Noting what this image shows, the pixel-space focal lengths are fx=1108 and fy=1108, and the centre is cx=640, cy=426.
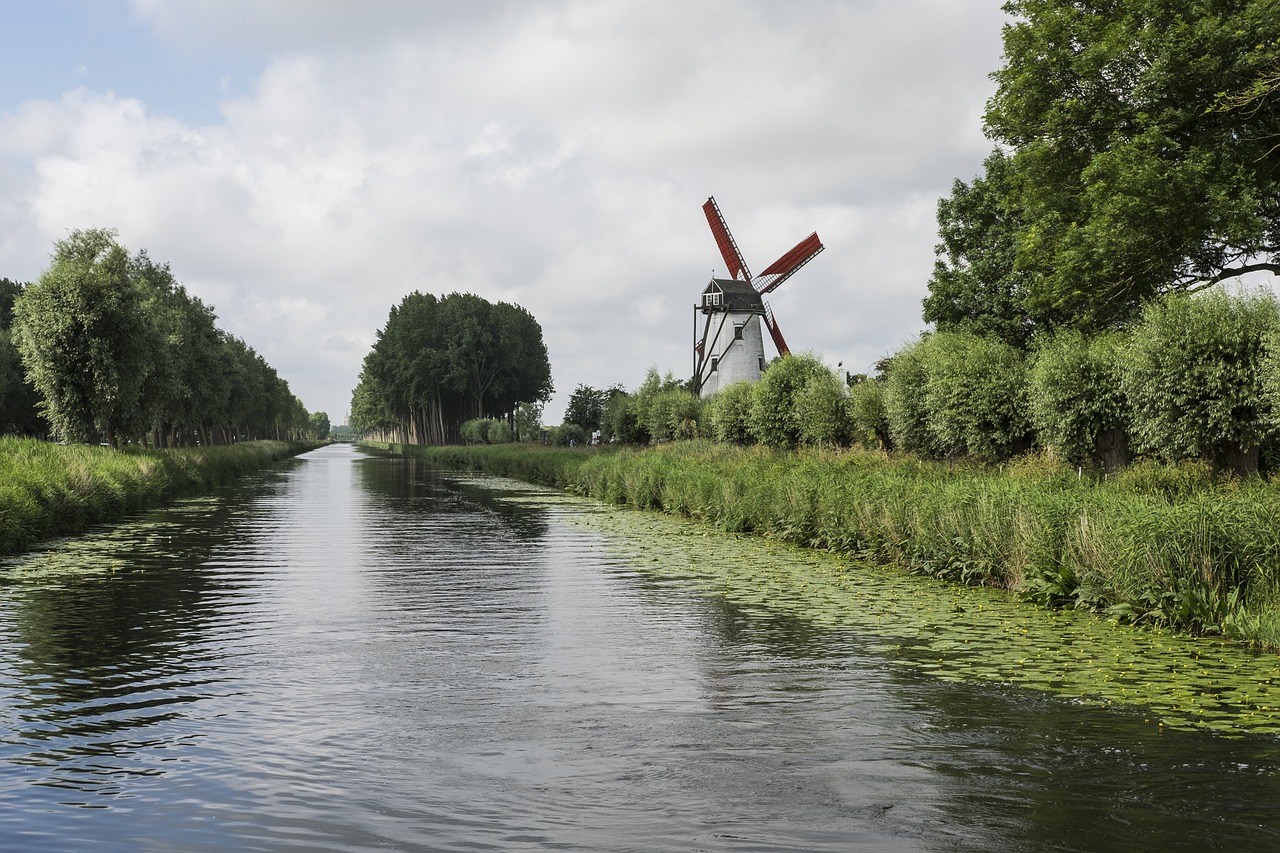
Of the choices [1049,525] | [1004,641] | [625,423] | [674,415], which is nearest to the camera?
[1004,641]

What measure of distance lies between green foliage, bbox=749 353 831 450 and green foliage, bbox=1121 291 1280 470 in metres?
19.6

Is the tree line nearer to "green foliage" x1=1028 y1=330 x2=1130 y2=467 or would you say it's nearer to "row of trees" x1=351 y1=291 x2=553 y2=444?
"green foliage" x1=1028 y1=330 x2=1130 y2=467

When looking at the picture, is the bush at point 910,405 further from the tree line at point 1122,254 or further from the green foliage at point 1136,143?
the green foliage at point 1136,143

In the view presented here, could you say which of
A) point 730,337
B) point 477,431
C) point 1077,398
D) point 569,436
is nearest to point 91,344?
point 1077,398

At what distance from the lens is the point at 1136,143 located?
30453mm

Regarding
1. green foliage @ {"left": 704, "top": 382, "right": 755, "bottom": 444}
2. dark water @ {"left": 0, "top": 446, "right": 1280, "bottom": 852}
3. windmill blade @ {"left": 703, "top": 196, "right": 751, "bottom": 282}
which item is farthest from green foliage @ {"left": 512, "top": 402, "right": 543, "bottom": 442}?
dark water @ {"left": 0, "top": 446, "right": 1280, "bottom": 852}

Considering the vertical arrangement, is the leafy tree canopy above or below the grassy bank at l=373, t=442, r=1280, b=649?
above

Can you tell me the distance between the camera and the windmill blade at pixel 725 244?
262 ft

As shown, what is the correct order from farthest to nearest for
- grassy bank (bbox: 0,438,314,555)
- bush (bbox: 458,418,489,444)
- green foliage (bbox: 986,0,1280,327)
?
1. bush (bbox: 458,418,489,444)
2. green foliage (bbox: 986,0,1280,327)
3. grassy bank (bbox: 0,438,314,555)

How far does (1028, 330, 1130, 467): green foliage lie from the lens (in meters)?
24.2

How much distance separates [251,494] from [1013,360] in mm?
31159

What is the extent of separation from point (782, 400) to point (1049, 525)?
85.9 feet

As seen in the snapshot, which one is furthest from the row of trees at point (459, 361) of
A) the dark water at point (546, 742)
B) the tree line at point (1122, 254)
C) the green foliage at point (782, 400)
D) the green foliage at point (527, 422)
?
the dark water at point (546, 742)

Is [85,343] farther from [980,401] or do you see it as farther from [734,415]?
[980,401]
